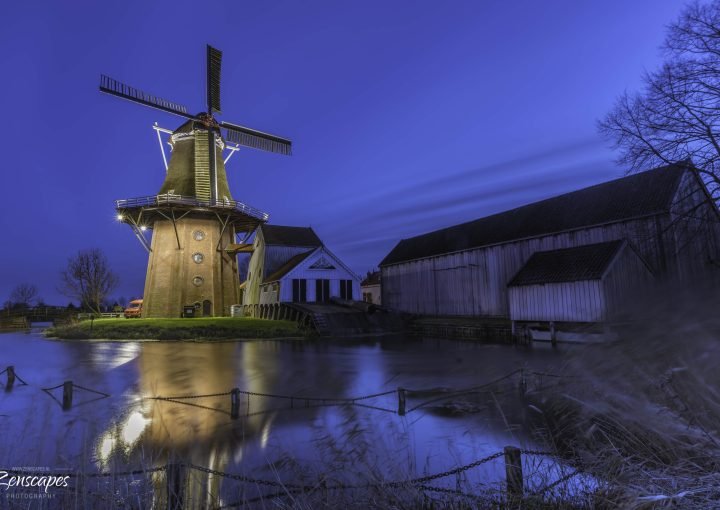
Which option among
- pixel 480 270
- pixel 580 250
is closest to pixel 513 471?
pixel 580 250

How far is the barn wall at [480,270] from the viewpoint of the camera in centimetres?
2088

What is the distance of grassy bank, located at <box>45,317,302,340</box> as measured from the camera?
1014 inches

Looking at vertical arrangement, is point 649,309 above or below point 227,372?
above

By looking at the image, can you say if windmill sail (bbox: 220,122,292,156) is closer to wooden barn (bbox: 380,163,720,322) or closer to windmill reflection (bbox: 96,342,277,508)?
wooden barn (bbox: 380,163,720,322)

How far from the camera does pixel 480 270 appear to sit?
94.7 ft

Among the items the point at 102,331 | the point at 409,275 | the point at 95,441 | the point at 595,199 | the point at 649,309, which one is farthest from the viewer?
the point at 409,275

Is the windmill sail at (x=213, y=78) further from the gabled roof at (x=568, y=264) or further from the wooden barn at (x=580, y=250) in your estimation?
the gabled roof at (x=568, y=264)

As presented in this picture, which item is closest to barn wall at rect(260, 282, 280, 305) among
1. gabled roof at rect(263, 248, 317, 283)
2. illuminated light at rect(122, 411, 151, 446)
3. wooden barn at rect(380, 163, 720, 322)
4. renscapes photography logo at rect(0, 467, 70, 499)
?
gabled roof at rect(263, 248, 317, 283)

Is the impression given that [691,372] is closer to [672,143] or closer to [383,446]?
[383,446]

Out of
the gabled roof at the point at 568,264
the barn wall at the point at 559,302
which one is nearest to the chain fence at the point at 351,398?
the barn wall at the point at 559,302

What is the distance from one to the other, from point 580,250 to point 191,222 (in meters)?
30.4

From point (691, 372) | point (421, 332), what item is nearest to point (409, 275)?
point (421, 332)

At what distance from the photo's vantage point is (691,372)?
7.12 metres

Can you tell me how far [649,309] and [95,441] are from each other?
72.1 ft
